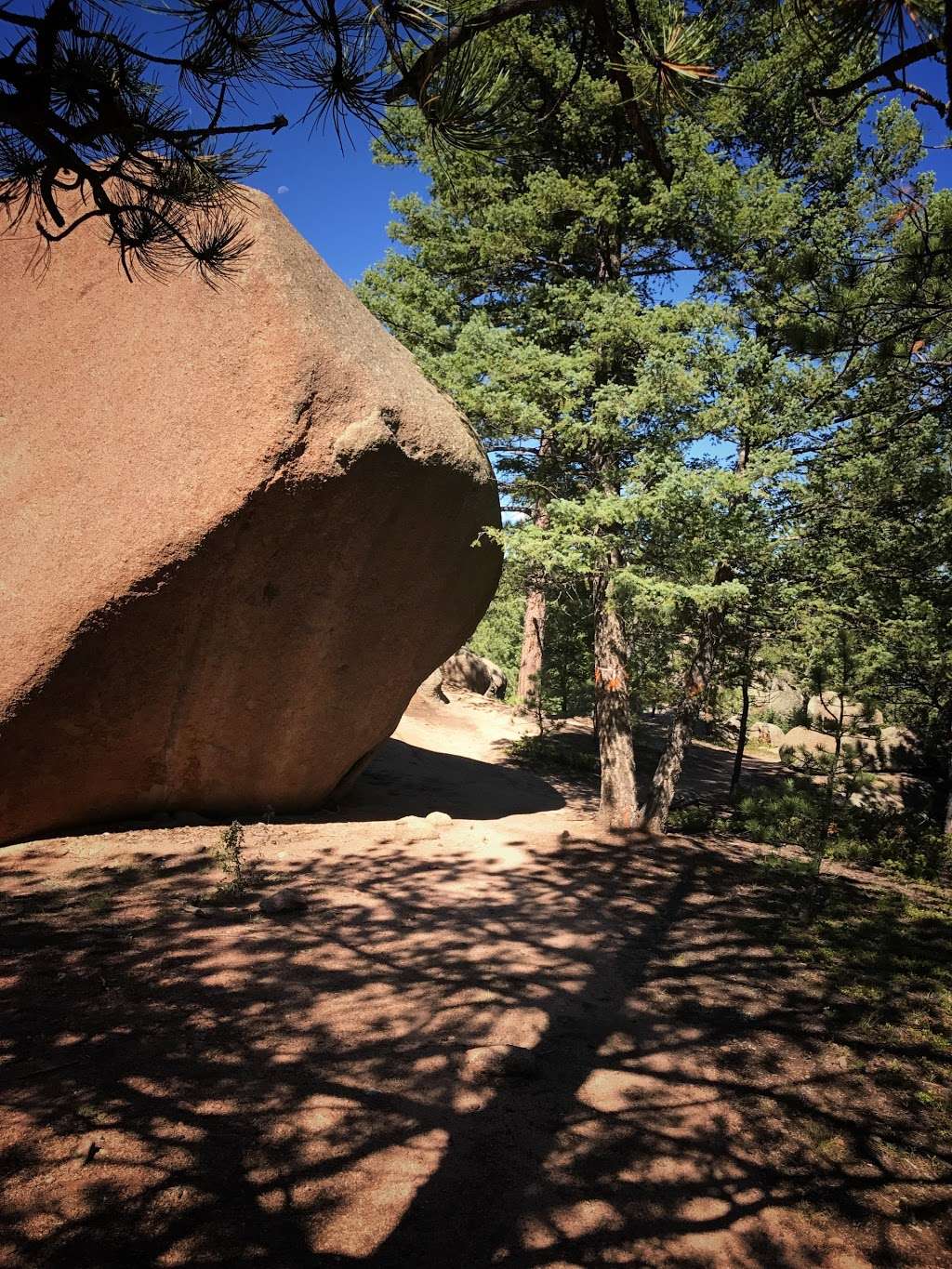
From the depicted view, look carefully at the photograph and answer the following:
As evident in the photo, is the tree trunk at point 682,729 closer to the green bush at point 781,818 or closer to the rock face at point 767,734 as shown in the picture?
the green bush at point 781,818

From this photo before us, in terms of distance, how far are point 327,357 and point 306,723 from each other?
3.37m

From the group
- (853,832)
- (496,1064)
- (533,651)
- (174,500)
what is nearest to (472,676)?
(533,651)

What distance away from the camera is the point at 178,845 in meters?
6.41

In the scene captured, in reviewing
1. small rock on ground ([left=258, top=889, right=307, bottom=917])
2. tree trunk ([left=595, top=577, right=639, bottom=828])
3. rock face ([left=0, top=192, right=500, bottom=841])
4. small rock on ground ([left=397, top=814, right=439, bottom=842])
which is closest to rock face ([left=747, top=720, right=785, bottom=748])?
tree trunk ([left=595, top=577, right=639, bottom=828])

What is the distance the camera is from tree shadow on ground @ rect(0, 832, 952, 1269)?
8.51ft

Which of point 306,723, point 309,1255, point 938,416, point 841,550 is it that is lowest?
point 309,1255

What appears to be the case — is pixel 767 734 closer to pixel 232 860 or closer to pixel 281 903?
pixel 232 860

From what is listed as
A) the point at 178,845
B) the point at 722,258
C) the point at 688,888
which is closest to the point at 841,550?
the point at 722,258

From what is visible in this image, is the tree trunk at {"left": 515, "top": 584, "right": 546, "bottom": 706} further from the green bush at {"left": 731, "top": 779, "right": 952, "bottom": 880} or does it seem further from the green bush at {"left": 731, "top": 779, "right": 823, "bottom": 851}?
the green bush at {"left": 731, "top": 779, "right": 952, "bottom": 880}

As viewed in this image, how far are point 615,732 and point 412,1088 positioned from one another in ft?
20.9

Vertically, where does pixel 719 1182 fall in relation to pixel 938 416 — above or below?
below

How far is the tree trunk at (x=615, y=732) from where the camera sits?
369 inches

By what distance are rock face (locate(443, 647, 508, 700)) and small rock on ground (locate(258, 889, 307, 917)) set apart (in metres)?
14.8

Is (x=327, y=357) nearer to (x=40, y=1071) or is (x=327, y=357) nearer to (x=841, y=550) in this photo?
(x=40, y=1071)
